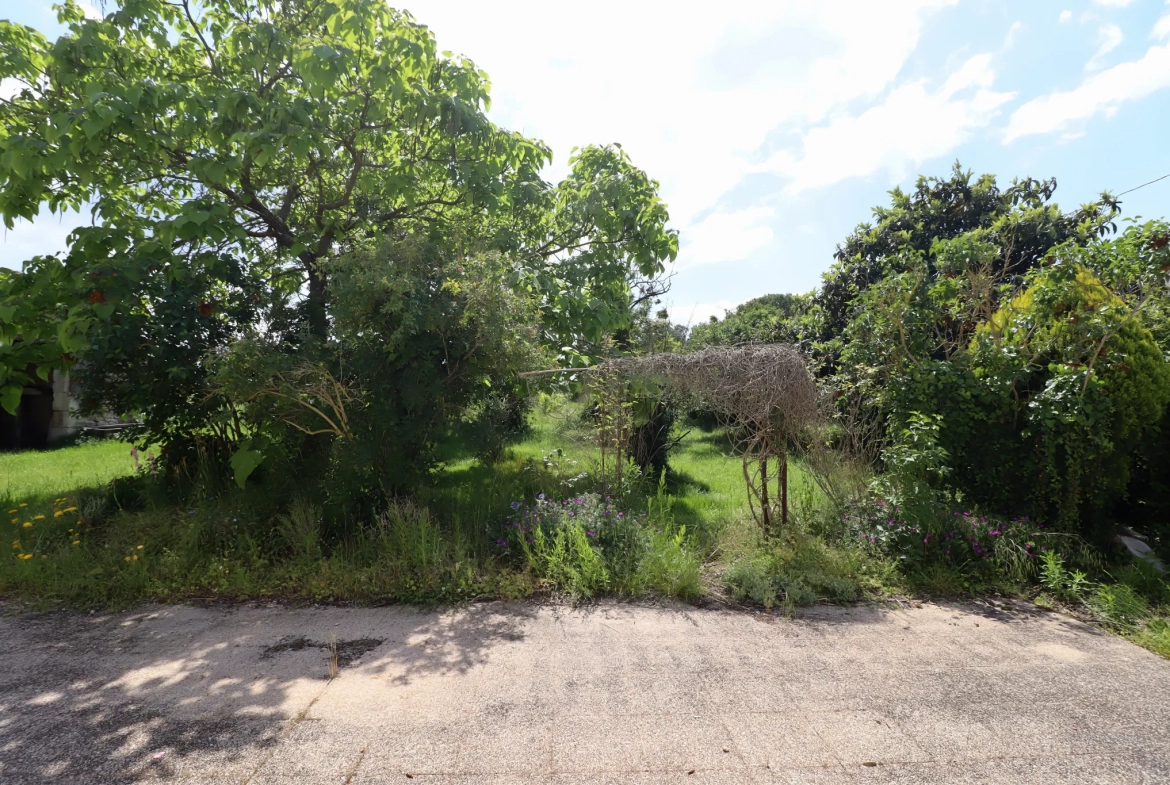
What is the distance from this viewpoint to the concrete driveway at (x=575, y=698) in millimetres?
2584

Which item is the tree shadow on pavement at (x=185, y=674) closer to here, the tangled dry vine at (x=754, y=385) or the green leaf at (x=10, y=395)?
the tangled dry vine at (x=754, y=385)

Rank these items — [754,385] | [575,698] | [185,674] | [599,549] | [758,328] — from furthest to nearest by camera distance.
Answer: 1. [758,328]
2. [754,385]
3. [599,549]
4. [185,674]
5. [575,698]

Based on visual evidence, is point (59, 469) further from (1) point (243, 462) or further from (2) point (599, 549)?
(2) point (599, 549)

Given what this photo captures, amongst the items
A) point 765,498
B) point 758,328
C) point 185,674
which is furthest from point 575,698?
point 758,328

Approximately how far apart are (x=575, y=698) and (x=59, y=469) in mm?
10034

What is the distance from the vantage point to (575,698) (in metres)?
3.13

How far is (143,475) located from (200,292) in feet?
7.40

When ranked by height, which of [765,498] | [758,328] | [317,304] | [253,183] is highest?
[253,183]

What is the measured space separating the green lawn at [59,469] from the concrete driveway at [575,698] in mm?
4106

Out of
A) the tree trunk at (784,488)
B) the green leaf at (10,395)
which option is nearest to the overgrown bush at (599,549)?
the tree trunk at (784,488)

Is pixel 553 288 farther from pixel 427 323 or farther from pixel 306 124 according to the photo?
pixel 306 124

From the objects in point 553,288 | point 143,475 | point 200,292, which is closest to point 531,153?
point 553,288

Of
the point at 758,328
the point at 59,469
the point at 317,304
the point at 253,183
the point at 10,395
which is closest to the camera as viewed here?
the point at 10,395

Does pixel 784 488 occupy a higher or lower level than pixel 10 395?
lower
